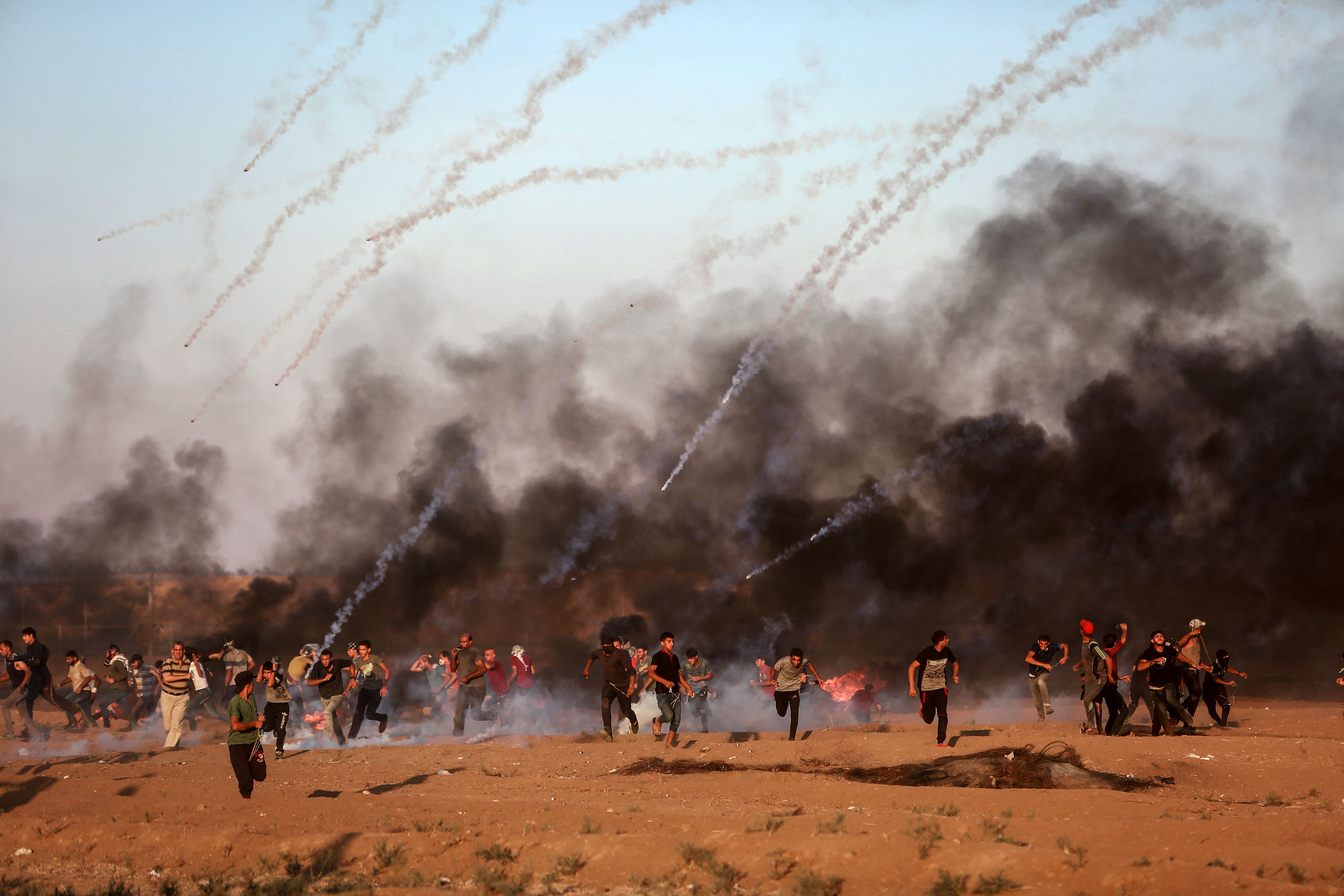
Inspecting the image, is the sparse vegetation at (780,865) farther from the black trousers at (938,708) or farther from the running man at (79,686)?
the running man at (79,686)

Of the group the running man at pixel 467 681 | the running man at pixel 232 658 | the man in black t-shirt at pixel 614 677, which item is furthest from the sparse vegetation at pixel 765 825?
the running man at pixel 232 658

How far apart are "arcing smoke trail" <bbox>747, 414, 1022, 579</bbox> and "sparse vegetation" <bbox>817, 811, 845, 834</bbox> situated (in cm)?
2908

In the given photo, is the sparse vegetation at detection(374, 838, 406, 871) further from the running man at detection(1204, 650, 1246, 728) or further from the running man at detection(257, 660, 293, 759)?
the running man at detection(1204, 650, 1246, 728)

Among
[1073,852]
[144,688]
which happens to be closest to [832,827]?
[1073,852]

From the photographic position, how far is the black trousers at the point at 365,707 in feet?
54.3

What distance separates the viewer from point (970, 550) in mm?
37312

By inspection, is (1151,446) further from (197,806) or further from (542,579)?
(197,806)

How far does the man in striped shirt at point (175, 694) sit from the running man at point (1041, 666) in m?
12.0

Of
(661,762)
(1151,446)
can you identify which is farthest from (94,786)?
(1151,446)

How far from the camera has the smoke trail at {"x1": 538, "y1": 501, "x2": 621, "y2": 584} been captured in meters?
38.0

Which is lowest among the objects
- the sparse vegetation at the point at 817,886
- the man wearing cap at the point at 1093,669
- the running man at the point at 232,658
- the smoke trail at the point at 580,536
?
the sparse vegetation at the point at 817,886

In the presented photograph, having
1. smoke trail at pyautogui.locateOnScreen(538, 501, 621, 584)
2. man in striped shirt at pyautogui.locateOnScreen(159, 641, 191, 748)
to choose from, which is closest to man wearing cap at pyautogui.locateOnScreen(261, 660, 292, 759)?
man in striped shirt at pyautogui.locateOnScreen(159, 641, 191, 748)

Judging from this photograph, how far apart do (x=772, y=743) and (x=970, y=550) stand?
23.6 metres

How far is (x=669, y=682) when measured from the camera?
1509 cm
